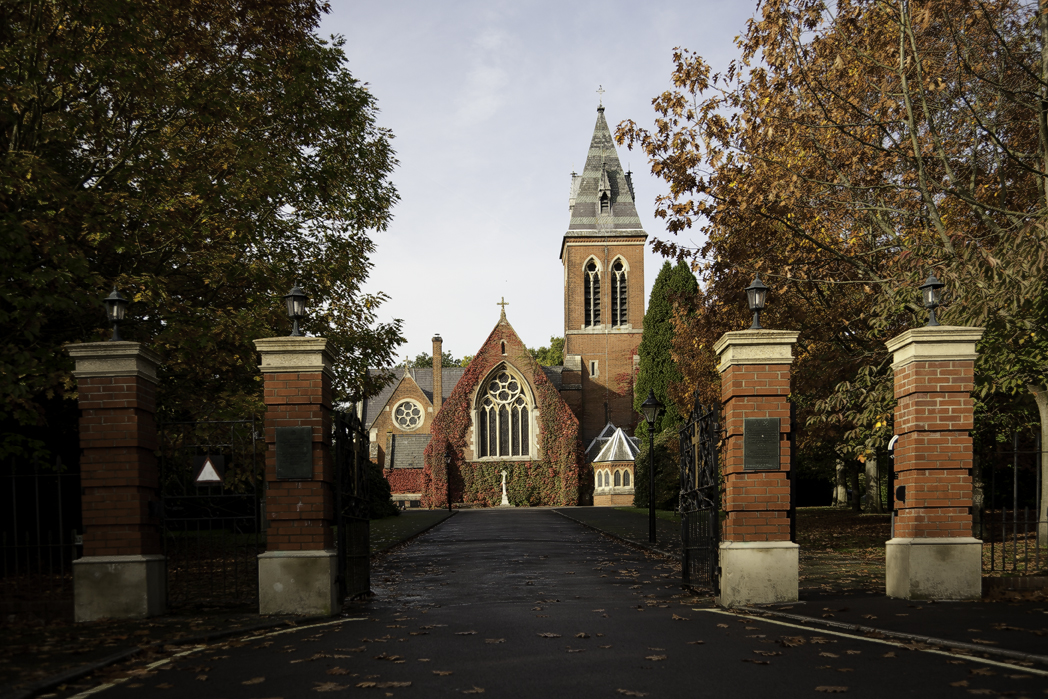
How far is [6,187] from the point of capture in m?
10.0

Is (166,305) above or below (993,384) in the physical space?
above

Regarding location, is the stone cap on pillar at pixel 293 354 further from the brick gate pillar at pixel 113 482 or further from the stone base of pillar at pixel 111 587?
the stone base of pillar at pixel 111 587

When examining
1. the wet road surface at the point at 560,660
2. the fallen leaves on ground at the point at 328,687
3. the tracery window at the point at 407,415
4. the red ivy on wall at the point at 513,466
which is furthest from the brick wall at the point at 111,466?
the tracery window at the point at 407,415

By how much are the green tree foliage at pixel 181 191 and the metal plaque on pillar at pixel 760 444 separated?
15.1 ft

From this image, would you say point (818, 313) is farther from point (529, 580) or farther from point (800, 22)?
point (529, 580)

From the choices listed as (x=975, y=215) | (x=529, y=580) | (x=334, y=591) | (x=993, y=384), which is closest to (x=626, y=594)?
(x=529, y=580)

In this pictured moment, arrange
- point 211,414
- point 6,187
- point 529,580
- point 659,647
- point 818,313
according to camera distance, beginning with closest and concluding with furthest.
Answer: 1. point 659,647
2. point 6,187
3. point 529,580
4. point 211,414
5. point 818,313

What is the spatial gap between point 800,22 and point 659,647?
10809 mm

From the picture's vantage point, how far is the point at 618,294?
59156mm

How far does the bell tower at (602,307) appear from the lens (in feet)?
192

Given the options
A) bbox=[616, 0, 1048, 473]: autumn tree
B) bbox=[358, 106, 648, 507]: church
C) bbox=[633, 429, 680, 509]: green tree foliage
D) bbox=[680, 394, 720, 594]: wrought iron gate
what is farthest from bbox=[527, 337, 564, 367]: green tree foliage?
bbox=[680, 394, 720, 594]: wrought iron gate

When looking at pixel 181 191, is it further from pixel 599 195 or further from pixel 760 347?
pixel 599 195

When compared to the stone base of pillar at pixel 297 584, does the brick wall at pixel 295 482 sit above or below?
above

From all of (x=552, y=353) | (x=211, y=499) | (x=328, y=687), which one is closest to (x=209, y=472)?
(x=211, y=499)
